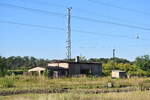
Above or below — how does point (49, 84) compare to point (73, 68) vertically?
below

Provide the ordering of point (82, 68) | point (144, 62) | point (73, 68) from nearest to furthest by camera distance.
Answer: point (73, 68) < point (82, 68) < point (144, 62)

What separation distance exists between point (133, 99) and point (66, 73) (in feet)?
209

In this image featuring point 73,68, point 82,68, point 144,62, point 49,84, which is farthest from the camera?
point 144,62

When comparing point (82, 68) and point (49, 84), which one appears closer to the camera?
point (49, 84)

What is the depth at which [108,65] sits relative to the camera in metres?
110

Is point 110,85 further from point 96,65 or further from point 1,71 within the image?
point 96,65

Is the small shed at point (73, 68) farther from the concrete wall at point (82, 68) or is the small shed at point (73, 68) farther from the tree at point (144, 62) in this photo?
the tree at point (144, 62)

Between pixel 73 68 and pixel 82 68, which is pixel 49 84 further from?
pixel 82 68

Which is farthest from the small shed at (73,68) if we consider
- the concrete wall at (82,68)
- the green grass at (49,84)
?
the green grass at (49,84)

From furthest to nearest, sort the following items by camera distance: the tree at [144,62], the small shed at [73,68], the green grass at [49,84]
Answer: the tree at [144,62] < the small shed at [73,68] < the green grass at [49,84]

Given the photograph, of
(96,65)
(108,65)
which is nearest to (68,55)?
(96,65)

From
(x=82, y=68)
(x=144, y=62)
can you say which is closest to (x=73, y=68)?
(x=82, y=68)

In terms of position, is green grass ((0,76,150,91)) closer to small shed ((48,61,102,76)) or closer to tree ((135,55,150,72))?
small shed ((48,61,102,76))

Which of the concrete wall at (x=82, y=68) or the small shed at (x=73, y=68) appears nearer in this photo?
the small shed at (x=73, y=68)
